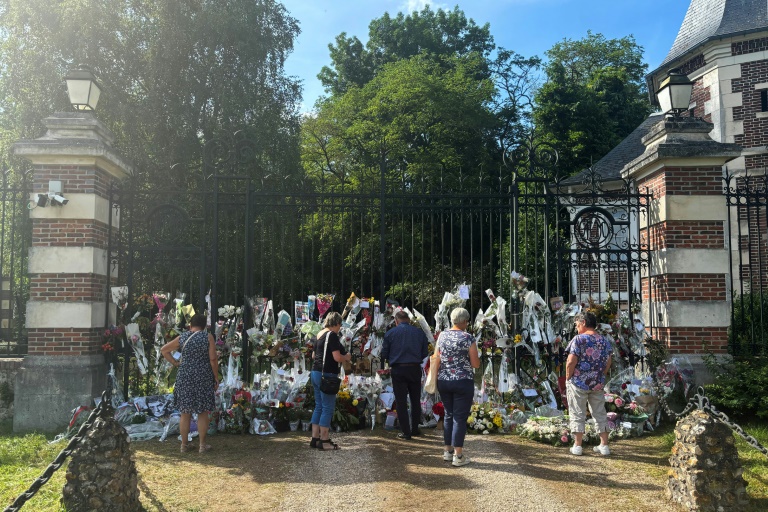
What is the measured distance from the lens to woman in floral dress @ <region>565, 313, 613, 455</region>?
633 centimetres

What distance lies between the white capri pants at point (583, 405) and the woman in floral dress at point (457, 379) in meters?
1.19

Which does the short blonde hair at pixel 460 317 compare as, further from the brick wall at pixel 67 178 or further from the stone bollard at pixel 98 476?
the brick wall at pixel 67 178

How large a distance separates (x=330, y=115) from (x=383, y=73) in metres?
3.03

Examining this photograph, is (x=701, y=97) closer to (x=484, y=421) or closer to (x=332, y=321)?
(x=484, y=421)

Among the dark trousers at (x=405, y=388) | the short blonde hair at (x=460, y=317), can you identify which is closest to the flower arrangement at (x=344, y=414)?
the dark trousers at (x=405, y=388)

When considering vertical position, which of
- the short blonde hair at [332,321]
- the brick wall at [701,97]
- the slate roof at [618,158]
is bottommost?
the short blonde hair at [332,321]

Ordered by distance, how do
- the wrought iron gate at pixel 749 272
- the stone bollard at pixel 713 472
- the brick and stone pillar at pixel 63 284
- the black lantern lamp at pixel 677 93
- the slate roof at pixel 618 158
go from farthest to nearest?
the slate roof at pixel 618 158 < the black lantern lamp at pixel 677 93 < the wrought iron gate at pixel 749 272 < the brick and stone pillar at pixel 63 284 < the stone bollard at pixel 713 472

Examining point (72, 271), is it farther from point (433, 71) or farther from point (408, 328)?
point (433, 71)

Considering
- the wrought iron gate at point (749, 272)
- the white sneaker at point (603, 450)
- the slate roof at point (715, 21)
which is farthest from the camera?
the slate roof at point (715, 21)

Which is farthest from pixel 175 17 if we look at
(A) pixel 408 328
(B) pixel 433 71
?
(A) pixel 408 328

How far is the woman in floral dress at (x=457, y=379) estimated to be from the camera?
589 centimetres

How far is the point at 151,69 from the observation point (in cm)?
1822

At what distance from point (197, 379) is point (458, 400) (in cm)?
273

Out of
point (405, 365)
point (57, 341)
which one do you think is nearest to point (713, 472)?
point (405, 365)
